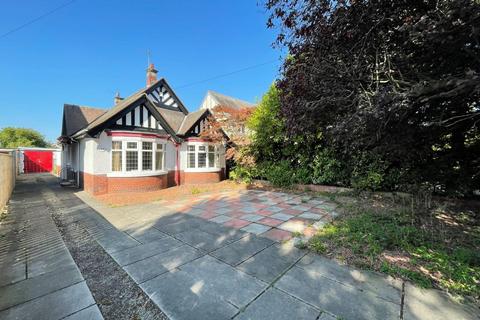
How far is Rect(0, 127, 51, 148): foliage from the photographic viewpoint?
36969 millimetres

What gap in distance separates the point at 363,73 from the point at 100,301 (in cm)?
549

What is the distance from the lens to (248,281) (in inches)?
116

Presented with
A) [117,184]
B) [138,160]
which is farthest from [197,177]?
[117,184]

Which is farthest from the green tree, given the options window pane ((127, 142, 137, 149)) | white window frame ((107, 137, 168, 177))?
window pane ((127, 142, 137, 149))

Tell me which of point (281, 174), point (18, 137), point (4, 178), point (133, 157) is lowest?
point (281, 174)

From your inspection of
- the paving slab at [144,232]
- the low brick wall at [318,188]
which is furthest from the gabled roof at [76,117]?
the low brick wall at [318,188]

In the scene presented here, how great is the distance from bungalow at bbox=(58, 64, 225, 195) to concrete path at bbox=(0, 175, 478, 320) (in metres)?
5.67

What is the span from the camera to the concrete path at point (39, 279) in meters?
2.46

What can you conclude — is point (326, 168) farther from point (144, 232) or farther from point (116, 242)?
point (116, 242)

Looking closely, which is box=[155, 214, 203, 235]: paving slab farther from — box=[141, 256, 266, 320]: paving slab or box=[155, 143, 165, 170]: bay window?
box=[155, 143, 165, 170]: bay window

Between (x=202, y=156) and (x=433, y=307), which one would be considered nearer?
(x=433, y=307)

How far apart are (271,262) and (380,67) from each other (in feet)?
12.7

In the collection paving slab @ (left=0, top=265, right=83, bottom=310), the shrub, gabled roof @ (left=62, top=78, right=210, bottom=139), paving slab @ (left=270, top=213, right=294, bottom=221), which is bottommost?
paving slab @ (left=0, top=265, right=83, bottom=310)

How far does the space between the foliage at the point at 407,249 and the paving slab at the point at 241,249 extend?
3.20ft
